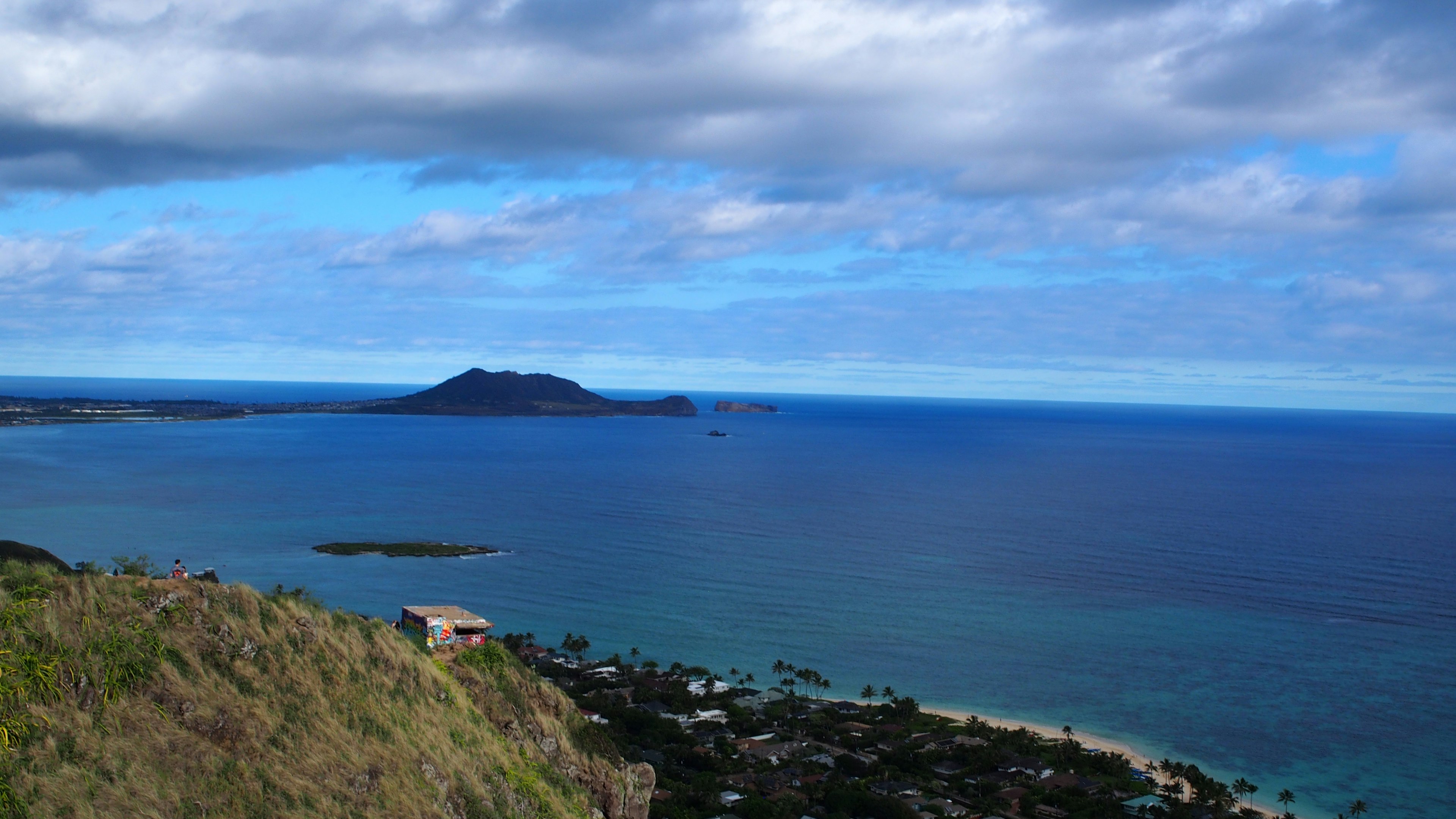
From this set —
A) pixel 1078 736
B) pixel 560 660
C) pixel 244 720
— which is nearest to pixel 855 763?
pixel 1078 736

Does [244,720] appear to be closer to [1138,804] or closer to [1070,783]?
[1070,783]

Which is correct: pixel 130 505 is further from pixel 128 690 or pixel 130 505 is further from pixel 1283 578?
pixel 1283 578

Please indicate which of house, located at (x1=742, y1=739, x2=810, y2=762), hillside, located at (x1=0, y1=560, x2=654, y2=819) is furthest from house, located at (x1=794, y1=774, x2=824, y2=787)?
hillside, located at (x1=0, y1=560, x2=654, y2=819)

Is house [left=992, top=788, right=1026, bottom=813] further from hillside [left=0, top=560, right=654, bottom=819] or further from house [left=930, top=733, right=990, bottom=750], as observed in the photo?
hillside [left=0, top=560, right=654, bottom=819]

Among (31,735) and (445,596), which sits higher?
(31,735)

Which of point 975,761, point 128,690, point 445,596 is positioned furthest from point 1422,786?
point 445,596

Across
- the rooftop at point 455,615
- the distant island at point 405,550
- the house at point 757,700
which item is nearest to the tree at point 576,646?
the house at point 757,700
